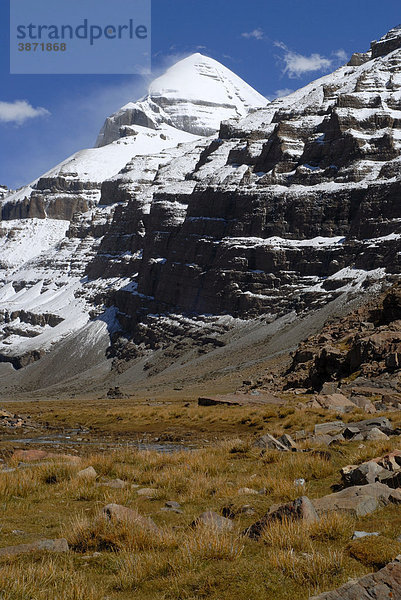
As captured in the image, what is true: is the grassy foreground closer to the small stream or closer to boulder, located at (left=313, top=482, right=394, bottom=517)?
boulder, located at (left=313, top=482, right=394, bottom=517)

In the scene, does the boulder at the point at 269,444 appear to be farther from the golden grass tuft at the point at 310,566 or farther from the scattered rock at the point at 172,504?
the golden grass tuft at the point at 310,566

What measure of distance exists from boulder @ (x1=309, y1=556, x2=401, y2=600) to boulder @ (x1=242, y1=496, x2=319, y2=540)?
7.27 feet

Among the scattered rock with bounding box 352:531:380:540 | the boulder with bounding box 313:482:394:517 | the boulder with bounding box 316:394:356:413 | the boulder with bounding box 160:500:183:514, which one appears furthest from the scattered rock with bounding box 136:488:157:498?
the boulder with bounding box 316:394:356:413

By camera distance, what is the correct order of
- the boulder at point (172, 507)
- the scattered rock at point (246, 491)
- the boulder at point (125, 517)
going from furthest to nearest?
the scattered rock at point (246, 491) < the boulder at point (172, 507) < the boulder at point (125, 517)

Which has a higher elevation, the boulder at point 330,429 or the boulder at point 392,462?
the boulder at point 392,462

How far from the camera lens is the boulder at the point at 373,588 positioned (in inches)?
219

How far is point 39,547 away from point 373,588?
454cm

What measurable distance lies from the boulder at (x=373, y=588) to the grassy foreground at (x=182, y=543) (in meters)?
0.52

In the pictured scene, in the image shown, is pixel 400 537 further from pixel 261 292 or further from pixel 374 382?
pixel 261 292

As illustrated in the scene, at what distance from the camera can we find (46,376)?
603 feet

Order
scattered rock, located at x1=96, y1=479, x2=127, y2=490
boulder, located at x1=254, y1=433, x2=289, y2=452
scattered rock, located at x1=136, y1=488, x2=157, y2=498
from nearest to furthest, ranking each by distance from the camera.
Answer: scattered rock, located at x1=136, y1=488, x2=157, y2=498 < scattered rock, located at x1=96, y1=479, x2=127, y2=490 < boulder, located at x1=254, y1=433, x2=289, y2=452

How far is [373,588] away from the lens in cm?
561

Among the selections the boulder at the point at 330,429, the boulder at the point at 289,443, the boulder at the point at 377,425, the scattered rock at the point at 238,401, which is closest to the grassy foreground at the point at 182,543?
the boulder at the point at 289,443

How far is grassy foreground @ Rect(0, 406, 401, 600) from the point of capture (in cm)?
633
